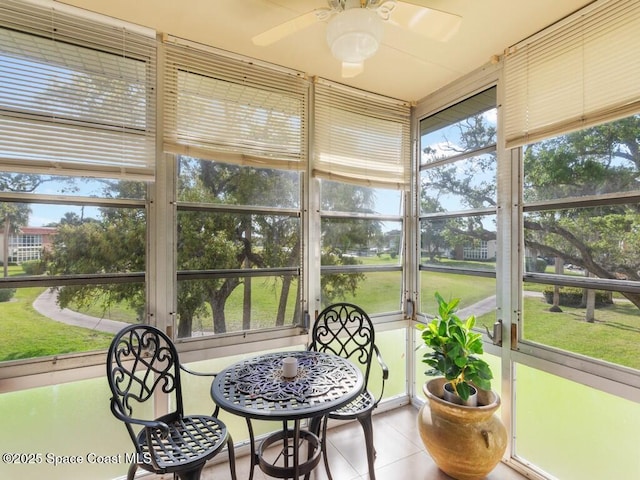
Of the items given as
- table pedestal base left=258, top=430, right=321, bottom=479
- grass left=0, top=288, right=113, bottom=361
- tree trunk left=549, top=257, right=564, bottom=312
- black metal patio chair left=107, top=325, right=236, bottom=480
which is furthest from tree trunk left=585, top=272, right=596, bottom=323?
grass left=0, top=288, right=113, bottom=361

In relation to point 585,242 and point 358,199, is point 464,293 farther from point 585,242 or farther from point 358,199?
point 358,199

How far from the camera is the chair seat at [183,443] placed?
1396 mm

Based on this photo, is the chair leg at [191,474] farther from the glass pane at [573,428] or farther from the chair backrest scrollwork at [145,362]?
the glass pane at [573,428]

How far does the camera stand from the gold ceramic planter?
1924 mm

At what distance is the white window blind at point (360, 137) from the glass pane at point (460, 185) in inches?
8.8

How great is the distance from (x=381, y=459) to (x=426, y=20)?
265 centimetres

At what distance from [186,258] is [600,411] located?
2.64m

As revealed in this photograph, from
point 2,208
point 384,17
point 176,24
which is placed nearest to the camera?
point 384,17

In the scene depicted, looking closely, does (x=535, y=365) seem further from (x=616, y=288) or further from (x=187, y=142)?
(x=187, y=142)

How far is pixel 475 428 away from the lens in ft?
6.38

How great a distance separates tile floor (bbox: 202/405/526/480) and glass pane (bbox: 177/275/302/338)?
3.01 feet

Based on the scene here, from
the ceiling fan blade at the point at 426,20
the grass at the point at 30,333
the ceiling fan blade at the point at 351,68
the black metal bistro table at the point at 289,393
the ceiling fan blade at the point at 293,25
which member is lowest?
the black metal bistro table at the point at 289,393

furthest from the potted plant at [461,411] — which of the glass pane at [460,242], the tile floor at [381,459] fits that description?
the glass pane at [460,242]

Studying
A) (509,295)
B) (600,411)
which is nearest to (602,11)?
(509,295)
